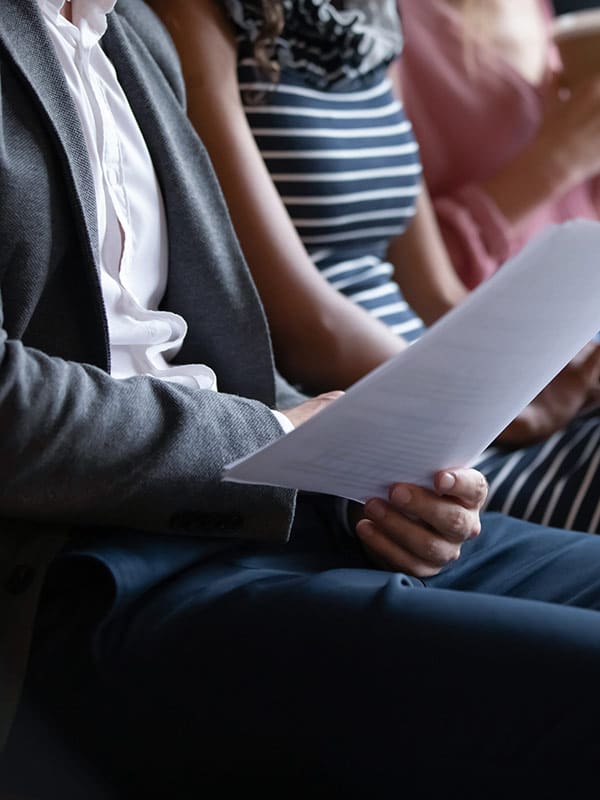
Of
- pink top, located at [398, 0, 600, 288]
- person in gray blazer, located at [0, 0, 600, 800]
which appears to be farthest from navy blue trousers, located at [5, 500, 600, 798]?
pink top, located at [398, 0, 600, 288]

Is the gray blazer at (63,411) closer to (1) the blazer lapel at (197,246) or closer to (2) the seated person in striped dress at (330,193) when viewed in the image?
(1) the blazer lapel at (197,246)

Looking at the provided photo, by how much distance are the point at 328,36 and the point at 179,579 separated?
2.21 feet

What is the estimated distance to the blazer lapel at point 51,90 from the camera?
74 centimetres

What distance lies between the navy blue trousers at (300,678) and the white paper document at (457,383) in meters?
0.08

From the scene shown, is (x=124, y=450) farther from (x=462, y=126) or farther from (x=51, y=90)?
(x=462, y=126)

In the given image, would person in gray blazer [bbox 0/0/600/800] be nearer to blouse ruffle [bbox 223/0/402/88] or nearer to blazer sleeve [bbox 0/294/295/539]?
blazer sleeve [bbox 0/294/295/539]

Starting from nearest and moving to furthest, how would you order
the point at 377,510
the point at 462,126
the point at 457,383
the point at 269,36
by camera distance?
the point at 457,383, the point at 377,510, the point at 269,36, the point at 462,126

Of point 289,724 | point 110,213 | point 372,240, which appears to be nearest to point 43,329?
point 110,213

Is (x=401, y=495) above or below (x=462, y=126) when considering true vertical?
below

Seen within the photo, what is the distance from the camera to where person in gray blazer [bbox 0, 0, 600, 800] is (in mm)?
640

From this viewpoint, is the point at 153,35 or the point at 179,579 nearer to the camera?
the point at 179,579

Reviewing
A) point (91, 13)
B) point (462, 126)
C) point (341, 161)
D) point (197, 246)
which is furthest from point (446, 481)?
point (462, 126)

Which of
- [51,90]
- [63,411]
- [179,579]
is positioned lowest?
[179,579]

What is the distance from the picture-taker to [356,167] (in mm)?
1210
